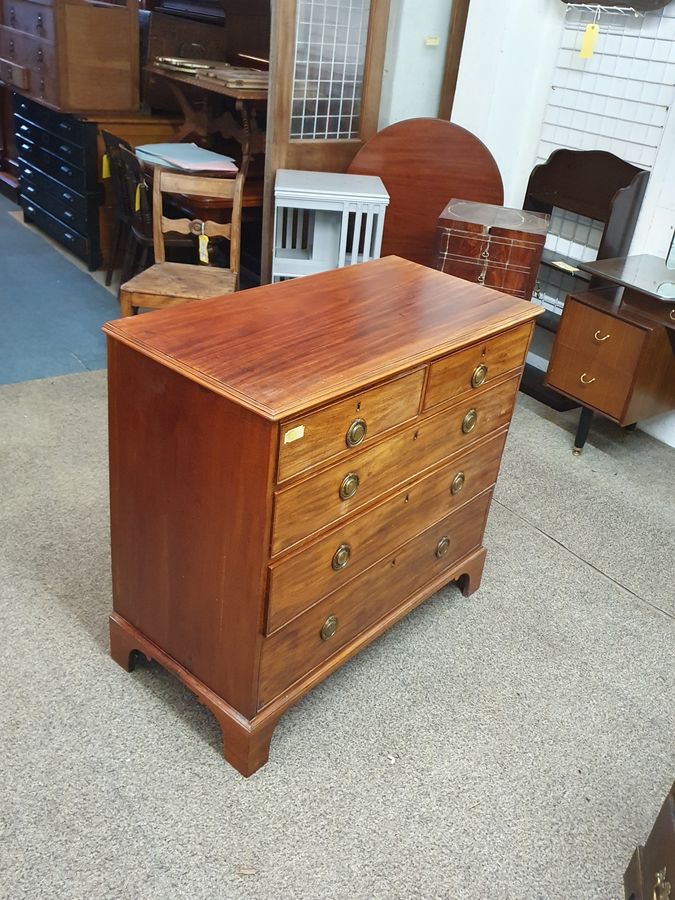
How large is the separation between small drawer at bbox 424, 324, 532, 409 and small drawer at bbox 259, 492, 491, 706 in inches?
16.4

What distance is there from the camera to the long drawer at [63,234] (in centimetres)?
496

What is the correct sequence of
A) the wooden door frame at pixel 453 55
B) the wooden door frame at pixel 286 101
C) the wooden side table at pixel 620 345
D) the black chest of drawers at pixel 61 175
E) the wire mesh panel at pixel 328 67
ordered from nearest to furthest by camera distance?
the wooden side table at pixel 620 345 < the wooden door frame at pixel 286 101 < the wire mesh panel at pixel 328 67 < the wooden door frame at pixel 453 55 < the black chest of drawers at pixel 61 175

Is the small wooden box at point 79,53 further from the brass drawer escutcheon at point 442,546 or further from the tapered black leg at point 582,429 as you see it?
the brass drawer escutcheon at point 442,546

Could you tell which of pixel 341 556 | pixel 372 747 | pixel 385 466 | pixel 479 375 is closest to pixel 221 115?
pixel 479 375

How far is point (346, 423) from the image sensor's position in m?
1.67

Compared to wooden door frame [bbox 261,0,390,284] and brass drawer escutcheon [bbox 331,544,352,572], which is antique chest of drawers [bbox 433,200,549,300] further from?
brass drawer escutcheon [bbox 331,544,352,572]

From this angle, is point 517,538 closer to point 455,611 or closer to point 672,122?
point 455,611

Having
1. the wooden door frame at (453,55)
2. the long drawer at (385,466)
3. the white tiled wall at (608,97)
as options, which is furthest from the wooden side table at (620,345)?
the wooden door frame at (453,55)

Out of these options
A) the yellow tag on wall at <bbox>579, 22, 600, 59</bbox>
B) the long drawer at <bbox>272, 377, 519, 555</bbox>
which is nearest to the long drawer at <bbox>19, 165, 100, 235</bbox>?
the yellow tag on wall at <bbox>579, 22, 600, 59</bbox>

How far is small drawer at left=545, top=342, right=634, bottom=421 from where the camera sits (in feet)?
10.5

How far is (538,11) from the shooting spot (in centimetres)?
371

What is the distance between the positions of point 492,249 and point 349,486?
189cm

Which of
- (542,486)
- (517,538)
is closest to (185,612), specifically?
(517,538)

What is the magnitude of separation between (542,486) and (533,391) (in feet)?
2.99
